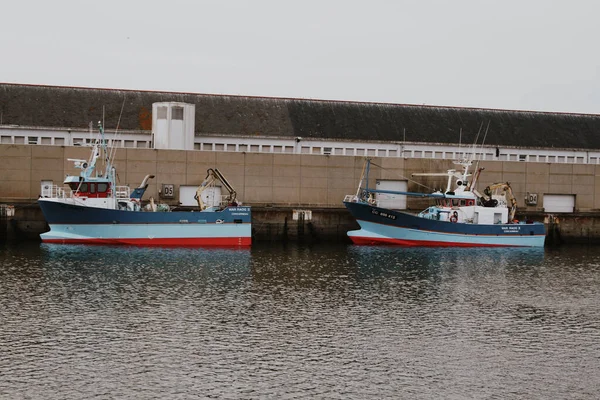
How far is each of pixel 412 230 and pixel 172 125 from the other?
16921mm

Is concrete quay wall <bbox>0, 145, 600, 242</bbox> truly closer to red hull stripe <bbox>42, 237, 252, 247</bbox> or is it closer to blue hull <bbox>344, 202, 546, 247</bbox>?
blue hull <bbox>344, 202, 546, 247</bbox>

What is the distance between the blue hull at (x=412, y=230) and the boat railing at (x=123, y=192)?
1157 centimetres

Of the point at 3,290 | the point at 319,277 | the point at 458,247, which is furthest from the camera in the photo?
the point at 458,247

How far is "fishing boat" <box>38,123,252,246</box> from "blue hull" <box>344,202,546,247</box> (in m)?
6.71

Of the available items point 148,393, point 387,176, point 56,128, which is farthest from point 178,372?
point 56,128

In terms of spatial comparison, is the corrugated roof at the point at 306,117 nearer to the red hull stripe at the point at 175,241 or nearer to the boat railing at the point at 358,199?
the boat railing at the point at 358,199

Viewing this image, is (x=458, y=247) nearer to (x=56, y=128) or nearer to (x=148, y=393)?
(x=56, y=128)

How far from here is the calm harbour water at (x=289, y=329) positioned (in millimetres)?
16938

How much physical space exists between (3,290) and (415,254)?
827 inches

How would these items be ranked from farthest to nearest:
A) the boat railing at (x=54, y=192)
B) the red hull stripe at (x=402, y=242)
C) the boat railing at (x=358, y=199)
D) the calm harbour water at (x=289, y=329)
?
the boat railing at (x=358, y=199) → the red hull stripe at (x=402, y=242) → the boat railing at (x=54, y=192) → the calm harbour water at (x=289, y=329)

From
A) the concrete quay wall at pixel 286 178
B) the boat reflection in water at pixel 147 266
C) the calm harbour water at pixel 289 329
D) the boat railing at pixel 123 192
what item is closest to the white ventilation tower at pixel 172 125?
the concrete quay wall at pixel 286 178

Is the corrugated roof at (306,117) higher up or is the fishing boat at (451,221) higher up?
the corrugated roof at (306,117)

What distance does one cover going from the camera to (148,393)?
16.1m

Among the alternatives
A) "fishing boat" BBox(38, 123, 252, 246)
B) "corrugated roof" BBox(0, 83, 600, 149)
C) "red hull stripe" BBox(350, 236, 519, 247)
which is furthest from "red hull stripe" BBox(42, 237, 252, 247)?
"corrugated roof" BBox(0, 83, 600, 149)
